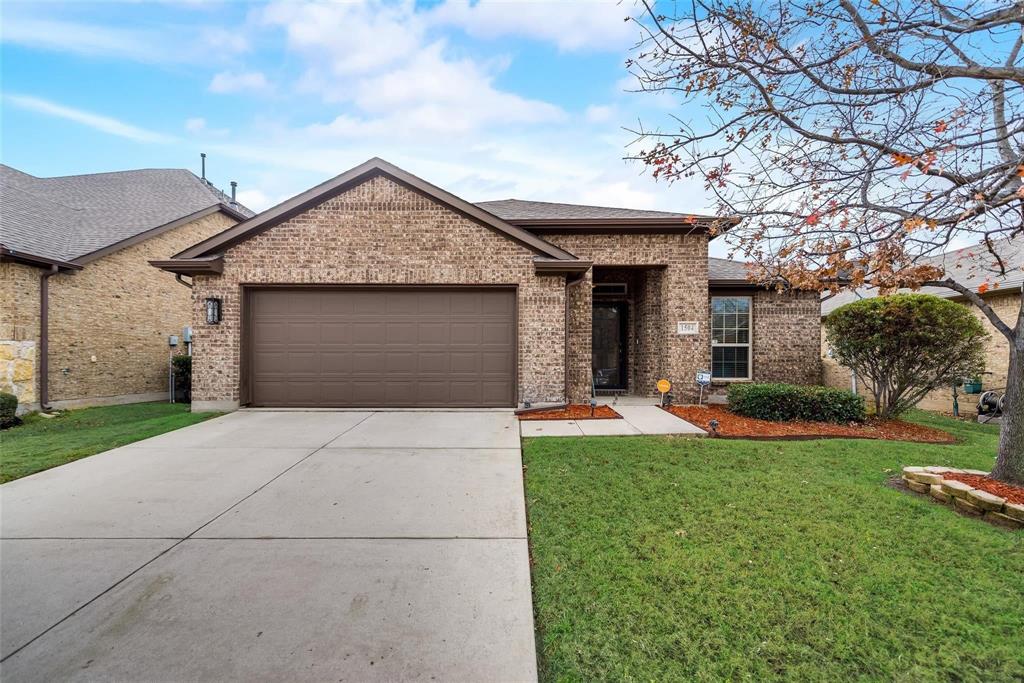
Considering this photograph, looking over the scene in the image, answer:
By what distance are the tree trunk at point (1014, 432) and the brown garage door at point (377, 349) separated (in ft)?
21.4

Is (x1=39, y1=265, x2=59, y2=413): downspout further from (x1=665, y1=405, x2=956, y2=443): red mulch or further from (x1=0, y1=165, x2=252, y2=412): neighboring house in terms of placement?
(x1=665, y1=405, x2=956, y2=443): red mulch

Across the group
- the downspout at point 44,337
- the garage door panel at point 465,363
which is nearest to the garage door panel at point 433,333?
the garage door panel at point 465,363

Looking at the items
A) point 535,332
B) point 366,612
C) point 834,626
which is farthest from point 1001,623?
point 535,332

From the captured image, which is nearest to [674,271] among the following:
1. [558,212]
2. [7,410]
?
[558,212]

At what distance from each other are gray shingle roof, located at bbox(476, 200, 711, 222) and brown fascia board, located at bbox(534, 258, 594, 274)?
6.02 feet

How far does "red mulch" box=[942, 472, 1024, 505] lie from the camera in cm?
358

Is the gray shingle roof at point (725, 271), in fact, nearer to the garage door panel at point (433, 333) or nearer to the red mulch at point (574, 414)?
the red mulch at point (574, 414)

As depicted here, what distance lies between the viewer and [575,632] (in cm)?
216

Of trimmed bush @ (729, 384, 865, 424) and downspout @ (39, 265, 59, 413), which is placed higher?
downspout @ (39, 265, 59, 413)

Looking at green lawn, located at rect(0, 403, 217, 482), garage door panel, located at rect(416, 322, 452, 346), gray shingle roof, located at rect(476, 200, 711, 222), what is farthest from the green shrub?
gray shingle roof, located at rect(476, 200, 711, 222)

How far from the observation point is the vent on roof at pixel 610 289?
10.9 m

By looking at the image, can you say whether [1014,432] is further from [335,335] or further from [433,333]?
[335,335]

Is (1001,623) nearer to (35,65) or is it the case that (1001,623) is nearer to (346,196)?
(346,196)

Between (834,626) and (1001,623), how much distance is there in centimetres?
95
